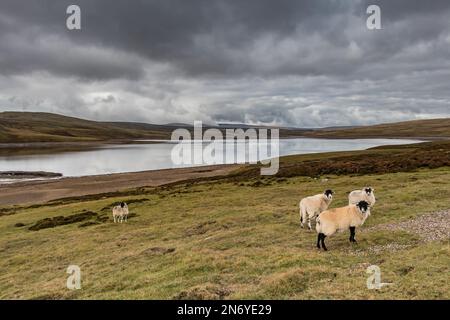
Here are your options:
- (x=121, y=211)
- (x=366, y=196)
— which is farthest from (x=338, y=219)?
(x=121, y=211)

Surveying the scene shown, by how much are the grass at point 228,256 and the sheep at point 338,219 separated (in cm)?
86

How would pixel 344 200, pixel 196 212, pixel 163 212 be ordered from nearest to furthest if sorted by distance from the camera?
pixel 344 200 < pixel 196 212 < pixel 163 212

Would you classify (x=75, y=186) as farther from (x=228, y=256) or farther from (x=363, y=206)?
(x=363, y=206)

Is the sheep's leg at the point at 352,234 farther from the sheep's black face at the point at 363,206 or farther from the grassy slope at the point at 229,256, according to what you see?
the sheep's black face at the point at 363,206

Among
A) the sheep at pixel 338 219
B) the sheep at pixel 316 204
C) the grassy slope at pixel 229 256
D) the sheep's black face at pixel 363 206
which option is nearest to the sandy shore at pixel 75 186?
the grassy slope at pixel 229 256

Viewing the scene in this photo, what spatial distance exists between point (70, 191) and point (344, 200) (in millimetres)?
56539

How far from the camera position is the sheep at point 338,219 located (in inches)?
622

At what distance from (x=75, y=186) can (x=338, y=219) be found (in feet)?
232

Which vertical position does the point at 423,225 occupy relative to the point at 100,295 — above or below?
above

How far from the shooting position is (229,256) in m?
16.4
